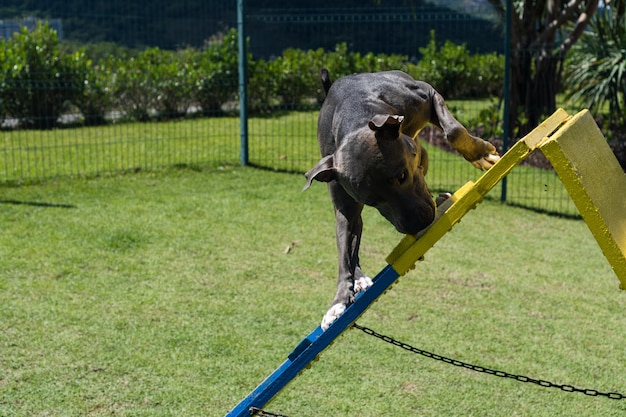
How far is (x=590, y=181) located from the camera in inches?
127

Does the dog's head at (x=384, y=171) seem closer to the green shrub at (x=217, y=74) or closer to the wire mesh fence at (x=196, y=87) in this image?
the wire mesh fence at (x=196, y=87)

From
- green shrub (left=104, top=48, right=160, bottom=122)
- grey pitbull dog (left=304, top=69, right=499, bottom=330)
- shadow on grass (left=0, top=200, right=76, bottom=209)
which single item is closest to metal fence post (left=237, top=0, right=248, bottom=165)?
green shrub (left=104, top=48, right=160, bottom=122)

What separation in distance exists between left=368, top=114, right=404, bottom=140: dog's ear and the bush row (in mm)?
9456

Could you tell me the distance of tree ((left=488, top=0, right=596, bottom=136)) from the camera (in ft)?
37.3

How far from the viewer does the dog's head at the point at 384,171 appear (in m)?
2.71

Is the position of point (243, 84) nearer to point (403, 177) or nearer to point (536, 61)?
point (536, 61)

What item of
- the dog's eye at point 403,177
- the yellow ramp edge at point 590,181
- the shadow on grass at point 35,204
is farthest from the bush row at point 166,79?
the dog's eye at point 403,177

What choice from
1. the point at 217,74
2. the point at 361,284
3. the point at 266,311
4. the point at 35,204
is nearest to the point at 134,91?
the point at 217,74

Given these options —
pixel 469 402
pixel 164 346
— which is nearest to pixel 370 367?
pixel 469 402

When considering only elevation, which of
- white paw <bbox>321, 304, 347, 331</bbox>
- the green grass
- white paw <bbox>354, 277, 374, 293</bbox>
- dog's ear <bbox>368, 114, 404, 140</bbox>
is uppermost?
dog's ear <bbox>368, 114, 404, 140</bbox>

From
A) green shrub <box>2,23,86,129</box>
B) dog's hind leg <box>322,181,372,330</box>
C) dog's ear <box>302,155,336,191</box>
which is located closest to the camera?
dog's ear <box>302,155,336,191</box>

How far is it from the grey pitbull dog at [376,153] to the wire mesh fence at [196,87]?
24.8ft

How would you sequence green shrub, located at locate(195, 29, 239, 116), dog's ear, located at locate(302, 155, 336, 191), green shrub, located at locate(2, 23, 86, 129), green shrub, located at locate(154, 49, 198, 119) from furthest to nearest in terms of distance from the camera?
green shrub, located at locate(154, 49, 198, 119)
green shrub, located at locate(195, 29, 239, 116)
green shrub, located at locate(2, 23, 86, 129)
dog's ear, located at locate(302, 155, 336, 191)

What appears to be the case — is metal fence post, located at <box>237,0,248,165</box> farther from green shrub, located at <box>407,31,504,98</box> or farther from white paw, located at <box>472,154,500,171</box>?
white paw, located at <box>472,154,500,171</box>
